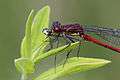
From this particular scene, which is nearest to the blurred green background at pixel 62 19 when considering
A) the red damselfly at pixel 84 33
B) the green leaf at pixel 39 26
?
the red damselfly at pixel 84 33

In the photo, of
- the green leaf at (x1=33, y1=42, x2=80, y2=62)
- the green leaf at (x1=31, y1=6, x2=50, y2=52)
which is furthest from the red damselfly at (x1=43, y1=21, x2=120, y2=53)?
the green leaf at (x1=33, y1=42, x2=80, y2=62)

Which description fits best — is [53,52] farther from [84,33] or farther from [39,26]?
[84,33]

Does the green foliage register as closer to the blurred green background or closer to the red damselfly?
the red damselfly

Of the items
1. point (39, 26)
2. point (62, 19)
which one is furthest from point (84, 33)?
point (62, 19)

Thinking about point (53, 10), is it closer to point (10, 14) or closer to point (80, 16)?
point (80, 16)

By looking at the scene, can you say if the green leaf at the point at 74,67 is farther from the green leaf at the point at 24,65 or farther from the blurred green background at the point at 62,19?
the blurred green background at the point at 62,19

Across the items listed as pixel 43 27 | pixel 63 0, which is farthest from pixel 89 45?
pixel 43 27
